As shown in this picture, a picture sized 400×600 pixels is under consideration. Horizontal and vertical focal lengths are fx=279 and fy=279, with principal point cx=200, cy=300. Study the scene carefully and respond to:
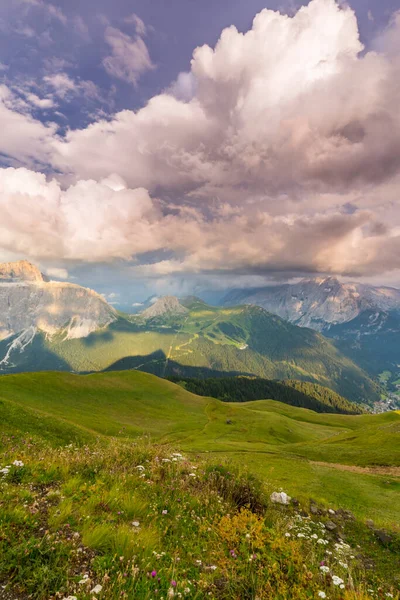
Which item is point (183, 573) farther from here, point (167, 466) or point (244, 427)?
point (244, 427)

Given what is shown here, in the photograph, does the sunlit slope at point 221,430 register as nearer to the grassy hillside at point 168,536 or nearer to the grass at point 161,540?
the grassy hillside at point 168,536

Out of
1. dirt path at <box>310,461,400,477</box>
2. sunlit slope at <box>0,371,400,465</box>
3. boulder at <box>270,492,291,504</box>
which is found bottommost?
sunlit slope at <box>0,371,400,465</box>

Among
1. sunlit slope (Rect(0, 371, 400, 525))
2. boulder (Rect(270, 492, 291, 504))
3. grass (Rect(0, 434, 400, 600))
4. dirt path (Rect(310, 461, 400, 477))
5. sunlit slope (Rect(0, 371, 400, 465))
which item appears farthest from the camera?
sunlit slope (Rect(0, 371, 400, 465))

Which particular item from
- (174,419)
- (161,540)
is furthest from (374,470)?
(174,419)

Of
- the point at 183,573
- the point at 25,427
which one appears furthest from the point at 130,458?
the point at 25,427

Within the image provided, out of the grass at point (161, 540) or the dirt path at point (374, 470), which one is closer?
the grass at point (161, 540)

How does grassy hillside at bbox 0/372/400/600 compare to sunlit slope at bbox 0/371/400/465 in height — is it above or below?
above

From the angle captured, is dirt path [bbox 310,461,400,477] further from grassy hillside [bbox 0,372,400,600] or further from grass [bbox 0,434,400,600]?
grass [bbox 0,434,400,600]

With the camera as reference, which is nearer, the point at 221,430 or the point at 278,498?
the point at 278,498

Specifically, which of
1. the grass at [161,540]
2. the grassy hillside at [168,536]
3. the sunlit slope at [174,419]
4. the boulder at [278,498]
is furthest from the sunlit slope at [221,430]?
the grass at [161,540]

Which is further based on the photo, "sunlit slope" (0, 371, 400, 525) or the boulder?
"sunlit slope" (0, 371, 400, 525)

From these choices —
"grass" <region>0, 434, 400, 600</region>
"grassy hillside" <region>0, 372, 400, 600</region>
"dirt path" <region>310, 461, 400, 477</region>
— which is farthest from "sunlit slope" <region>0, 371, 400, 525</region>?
"grass" <region>0, 434, 400, 600</region>

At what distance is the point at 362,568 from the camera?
29.7 feet

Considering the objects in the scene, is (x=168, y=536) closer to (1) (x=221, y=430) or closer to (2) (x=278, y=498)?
(2) (x=278, y=498)
